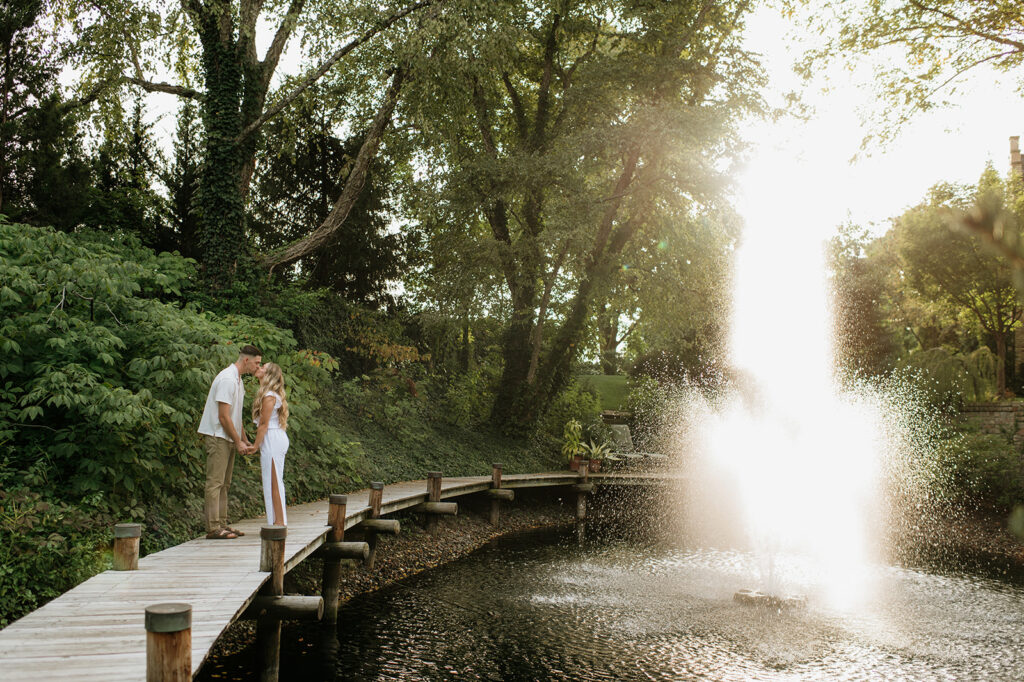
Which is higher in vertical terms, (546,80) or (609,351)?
(546,80)

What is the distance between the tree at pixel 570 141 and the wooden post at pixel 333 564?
9.70 meters

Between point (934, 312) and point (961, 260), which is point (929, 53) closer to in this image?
point (961, 260)

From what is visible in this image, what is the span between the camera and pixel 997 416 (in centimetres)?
2150

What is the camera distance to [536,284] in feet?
65.1

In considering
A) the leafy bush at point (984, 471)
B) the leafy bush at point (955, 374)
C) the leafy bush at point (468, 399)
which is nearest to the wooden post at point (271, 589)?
the leafy bush at point (468, 399)

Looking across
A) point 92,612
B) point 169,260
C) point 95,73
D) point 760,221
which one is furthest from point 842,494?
point 95,73

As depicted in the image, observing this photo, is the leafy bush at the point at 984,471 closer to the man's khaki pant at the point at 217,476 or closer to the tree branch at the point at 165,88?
the man's khaki pant at the point at 217,476

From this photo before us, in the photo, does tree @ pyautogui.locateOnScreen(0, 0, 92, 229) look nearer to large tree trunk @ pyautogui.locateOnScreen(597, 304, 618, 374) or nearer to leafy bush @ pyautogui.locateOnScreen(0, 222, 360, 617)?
leafy bush @ pyautogui.locateOnScreen(0, 222, 360, 617)

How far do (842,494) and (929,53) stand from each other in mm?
10125

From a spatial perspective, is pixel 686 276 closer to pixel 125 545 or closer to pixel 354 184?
pixel 354 184

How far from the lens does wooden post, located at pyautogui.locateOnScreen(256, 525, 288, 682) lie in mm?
6543

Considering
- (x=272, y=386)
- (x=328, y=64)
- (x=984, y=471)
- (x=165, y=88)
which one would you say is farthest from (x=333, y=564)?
(x=984, y=471)

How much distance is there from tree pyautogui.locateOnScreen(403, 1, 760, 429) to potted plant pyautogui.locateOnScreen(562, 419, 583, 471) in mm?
908

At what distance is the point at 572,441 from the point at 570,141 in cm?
820
